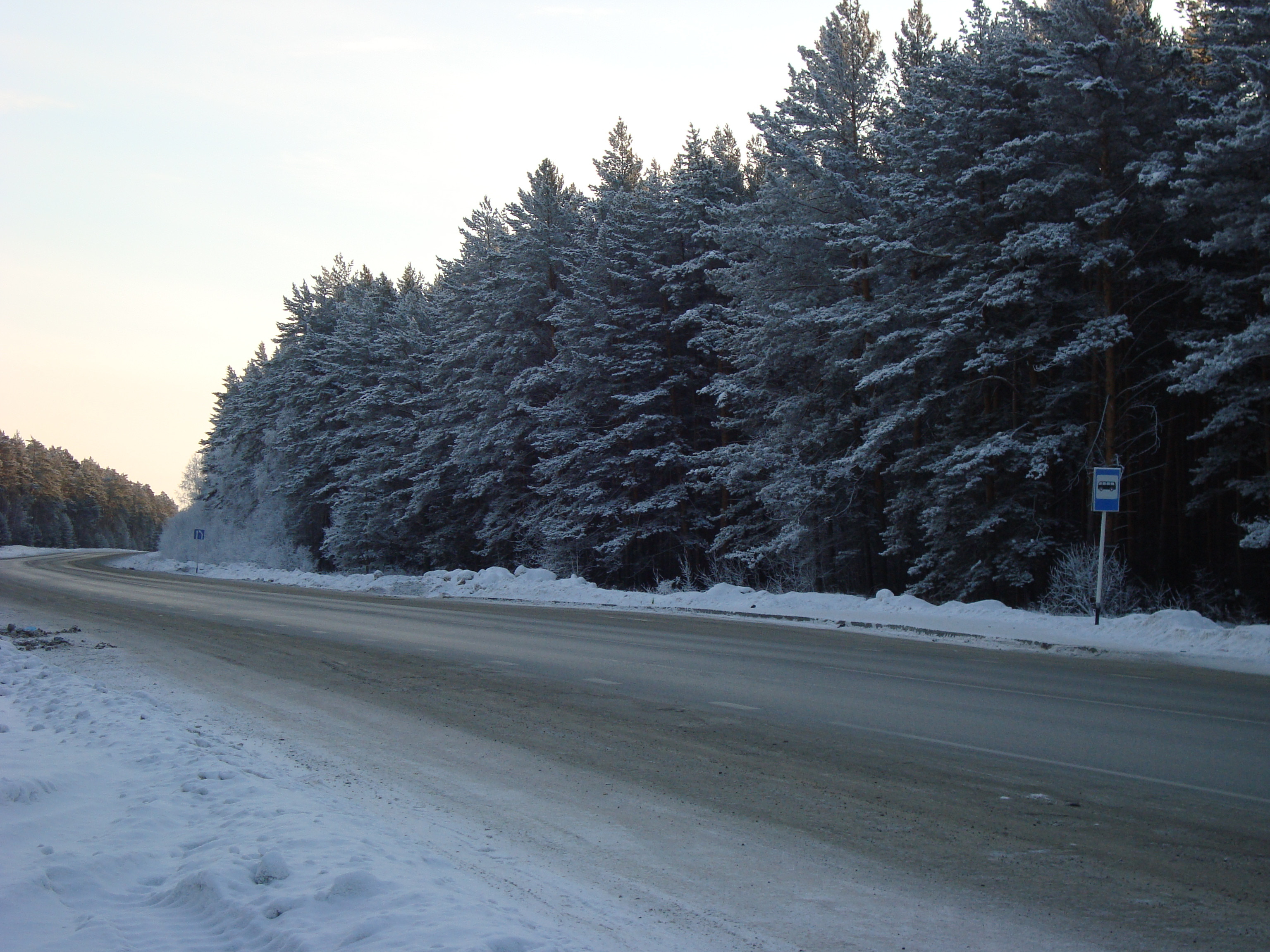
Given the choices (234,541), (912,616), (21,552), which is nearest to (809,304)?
(912,616)

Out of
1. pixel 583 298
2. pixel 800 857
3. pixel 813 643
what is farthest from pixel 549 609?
pixel 800 857

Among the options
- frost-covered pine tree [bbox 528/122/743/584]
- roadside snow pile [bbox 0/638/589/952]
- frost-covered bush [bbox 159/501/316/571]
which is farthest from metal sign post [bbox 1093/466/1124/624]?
frost-covered bush [bbox 159/501/316/571]

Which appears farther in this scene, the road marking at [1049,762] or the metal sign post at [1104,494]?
the metal sign post at [1104,494]

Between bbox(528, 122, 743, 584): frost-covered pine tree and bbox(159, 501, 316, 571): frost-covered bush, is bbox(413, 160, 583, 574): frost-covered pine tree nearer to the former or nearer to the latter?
bbox(528, 122, 743, 584): frost-covered pine tree

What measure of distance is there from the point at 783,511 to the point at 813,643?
11.1 metres

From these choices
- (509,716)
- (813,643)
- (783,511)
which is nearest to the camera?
(509,716)

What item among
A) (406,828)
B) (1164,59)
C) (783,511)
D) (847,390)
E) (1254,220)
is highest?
(1164,59)

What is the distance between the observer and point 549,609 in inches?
949

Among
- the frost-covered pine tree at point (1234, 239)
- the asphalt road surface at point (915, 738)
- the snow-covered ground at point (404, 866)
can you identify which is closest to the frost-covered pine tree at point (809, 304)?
the frost-covered pine tree at point (1234, 239)

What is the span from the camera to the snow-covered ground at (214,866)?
391 centimetres

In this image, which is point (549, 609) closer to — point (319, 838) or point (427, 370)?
point (319, 838)

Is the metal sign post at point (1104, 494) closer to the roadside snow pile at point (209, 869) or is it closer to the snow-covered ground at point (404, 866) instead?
the snow-covered ground at point (404, 866)

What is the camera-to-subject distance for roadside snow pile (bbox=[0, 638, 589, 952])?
154 inches

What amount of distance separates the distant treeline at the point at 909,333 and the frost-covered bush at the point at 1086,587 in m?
0.97
